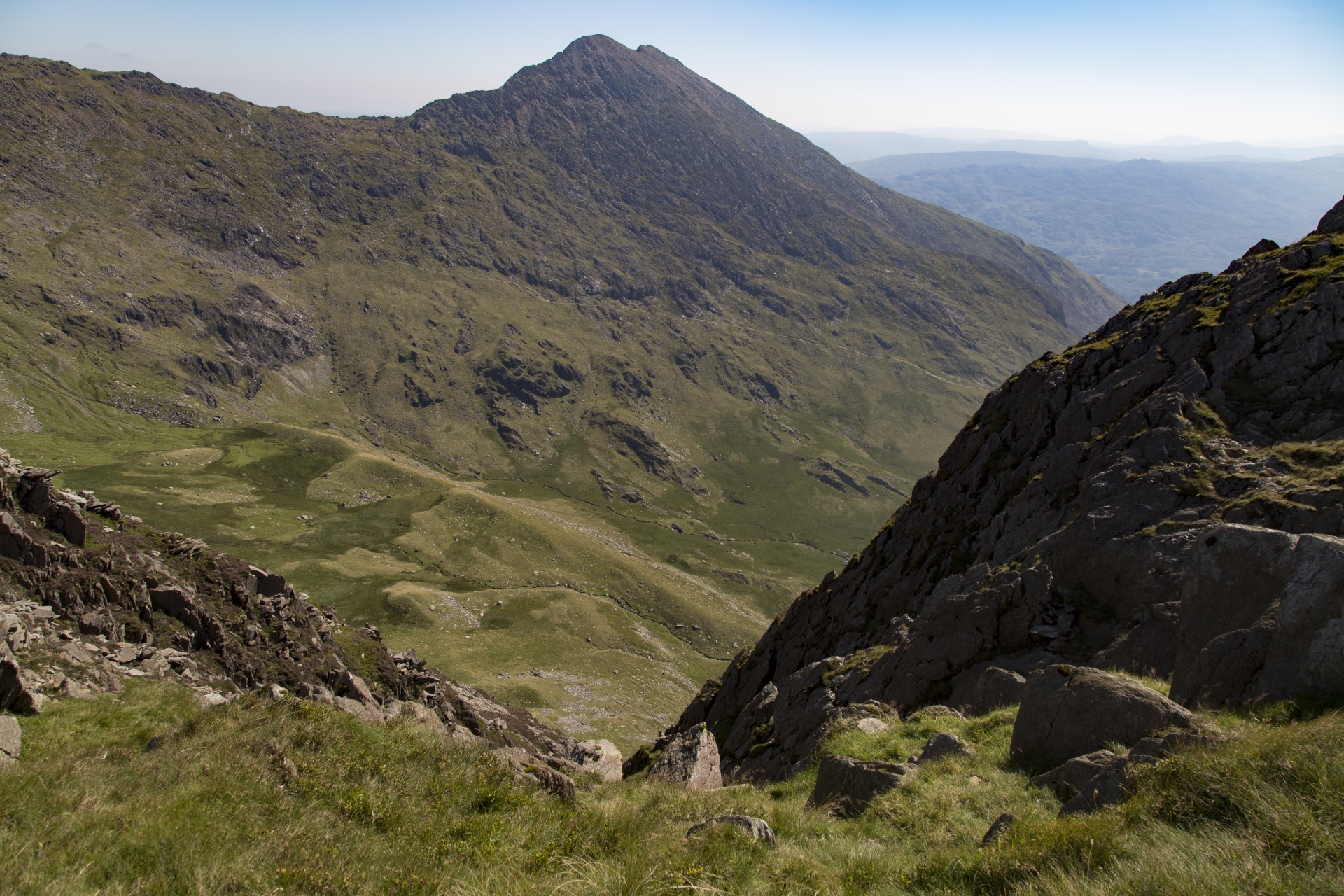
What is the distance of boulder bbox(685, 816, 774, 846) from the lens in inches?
519

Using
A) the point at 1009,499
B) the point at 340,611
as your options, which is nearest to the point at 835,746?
the point at 1009,499

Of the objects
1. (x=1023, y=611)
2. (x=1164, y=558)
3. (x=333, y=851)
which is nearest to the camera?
(x=333, y=851)

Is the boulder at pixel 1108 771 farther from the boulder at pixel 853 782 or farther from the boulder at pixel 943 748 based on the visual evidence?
the boulder at pixel 943 748

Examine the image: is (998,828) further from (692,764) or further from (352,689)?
(352,689)

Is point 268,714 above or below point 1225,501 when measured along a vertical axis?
below

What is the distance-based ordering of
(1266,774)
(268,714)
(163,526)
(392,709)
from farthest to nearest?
(163,526) → (392,709) → (268,714) → (1266,774)

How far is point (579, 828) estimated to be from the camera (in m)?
13.2

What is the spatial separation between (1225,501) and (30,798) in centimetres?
3908

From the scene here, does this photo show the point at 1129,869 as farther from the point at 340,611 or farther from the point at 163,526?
the point at 163,526

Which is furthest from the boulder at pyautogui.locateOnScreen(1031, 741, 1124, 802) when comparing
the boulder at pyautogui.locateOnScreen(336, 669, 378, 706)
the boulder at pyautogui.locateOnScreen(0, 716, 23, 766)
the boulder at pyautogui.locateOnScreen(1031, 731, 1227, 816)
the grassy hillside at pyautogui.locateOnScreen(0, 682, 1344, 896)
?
the boulder at pyautogui.locateOnScreen(336, 669, 378, 706)

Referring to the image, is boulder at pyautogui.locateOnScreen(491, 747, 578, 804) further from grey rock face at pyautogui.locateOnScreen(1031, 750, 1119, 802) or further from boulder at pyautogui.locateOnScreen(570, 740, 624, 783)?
boulder at pyautogui.locateOnScreen(570, 740, 624, 783)

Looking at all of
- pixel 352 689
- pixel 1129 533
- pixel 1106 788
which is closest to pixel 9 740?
pixel 1106 788

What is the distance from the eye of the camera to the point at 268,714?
1888 centimetres

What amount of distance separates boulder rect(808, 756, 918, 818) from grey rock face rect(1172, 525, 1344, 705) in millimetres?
7129
